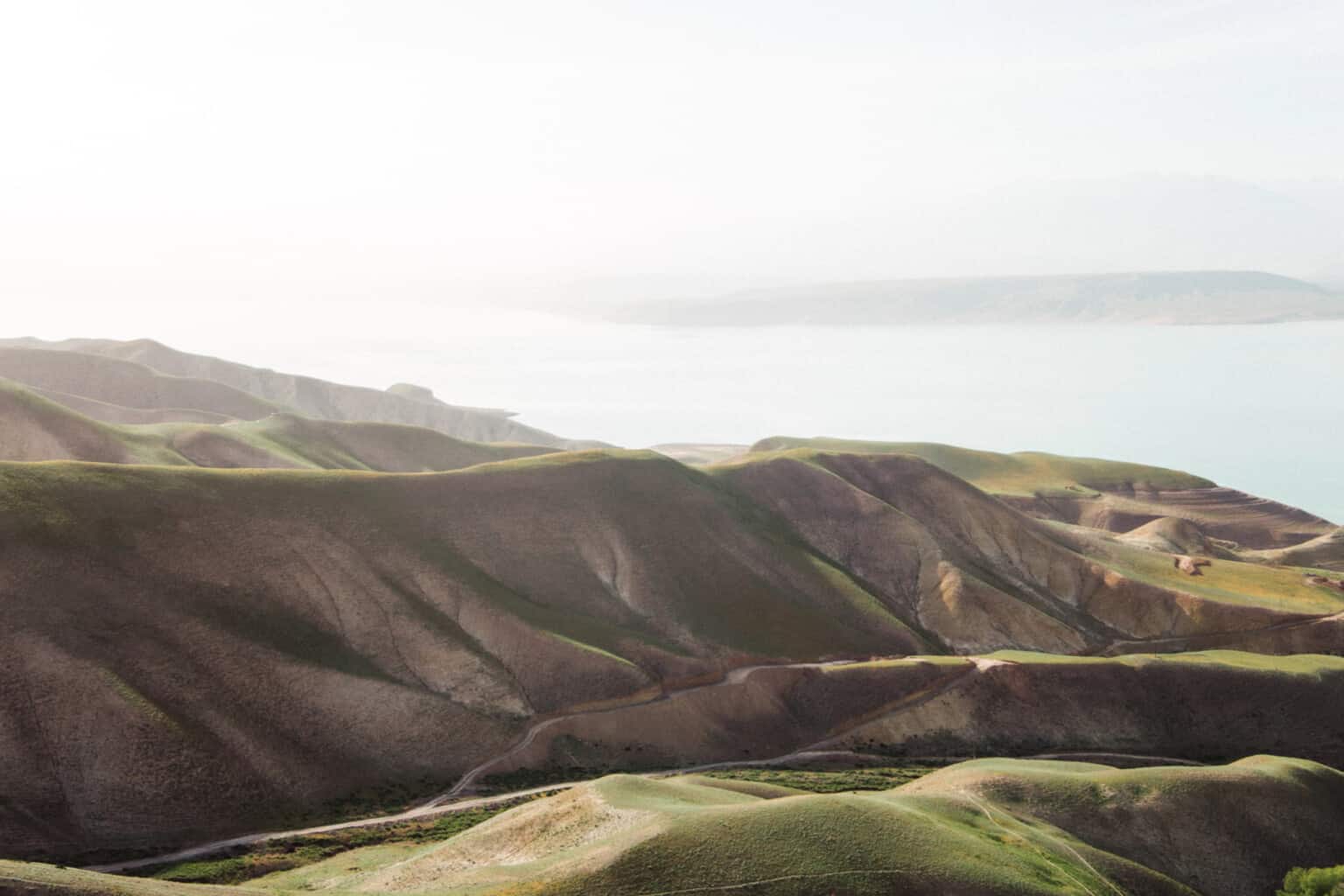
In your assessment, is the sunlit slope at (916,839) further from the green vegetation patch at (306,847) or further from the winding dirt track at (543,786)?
the winding dirt track at (543,786)

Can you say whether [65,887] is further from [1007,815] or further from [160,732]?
[1007,815]

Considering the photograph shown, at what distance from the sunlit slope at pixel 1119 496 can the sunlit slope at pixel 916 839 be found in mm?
93590

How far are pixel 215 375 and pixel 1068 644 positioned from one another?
161619mm

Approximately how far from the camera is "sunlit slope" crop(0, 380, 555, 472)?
3597 inches

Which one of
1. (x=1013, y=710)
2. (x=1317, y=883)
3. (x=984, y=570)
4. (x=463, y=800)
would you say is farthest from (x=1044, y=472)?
(x=463, y=800)

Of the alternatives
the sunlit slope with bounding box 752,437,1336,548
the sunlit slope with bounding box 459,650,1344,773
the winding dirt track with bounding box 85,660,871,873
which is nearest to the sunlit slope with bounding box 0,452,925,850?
the winding dirt track with bounding box 85,660,871,873

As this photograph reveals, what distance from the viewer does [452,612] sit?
73.6m

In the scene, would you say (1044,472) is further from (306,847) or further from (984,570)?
(306,847)

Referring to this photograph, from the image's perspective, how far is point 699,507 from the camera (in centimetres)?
9375

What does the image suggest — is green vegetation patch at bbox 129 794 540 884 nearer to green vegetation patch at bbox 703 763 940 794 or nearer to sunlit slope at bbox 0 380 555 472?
green vegetation patch at bbox 703 763 940 794

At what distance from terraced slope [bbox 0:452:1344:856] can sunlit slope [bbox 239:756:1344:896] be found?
41.1ft

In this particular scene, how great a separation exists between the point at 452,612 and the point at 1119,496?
393 feet

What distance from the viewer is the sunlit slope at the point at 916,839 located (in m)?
39.9

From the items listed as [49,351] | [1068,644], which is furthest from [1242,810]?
[49,351]
